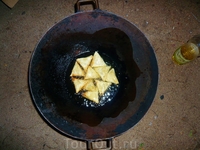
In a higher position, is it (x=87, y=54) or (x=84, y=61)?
(x=87, y=54)

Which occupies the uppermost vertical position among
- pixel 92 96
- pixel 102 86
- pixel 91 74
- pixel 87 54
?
pixel 87 54

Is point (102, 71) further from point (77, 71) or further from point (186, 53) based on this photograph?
point (186, 53)

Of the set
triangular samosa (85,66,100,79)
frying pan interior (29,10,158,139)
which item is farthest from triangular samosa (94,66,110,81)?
frying pan interior (29,10,158,139)

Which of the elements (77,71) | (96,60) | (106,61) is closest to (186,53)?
(106,61)

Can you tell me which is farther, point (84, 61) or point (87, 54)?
point (87, 54)

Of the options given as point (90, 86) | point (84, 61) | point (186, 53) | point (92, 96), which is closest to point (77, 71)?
point (84, 61)

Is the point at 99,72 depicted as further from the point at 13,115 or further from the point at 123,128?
the point at 13,115

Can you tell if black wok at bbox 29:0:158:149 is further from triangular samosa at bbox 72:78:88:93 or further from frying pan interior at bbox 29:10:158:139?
triangular samosa at bbox 72:78:88:93
